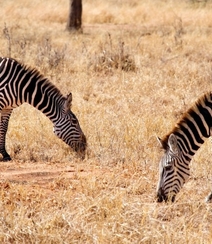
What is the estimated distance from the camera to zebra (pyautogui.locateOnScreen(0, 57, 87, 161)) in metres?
8.41

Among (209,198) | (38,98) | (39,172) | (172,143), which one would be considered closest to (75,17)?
(38,98)

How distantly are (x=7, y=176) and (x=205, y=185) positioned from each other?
232 cm

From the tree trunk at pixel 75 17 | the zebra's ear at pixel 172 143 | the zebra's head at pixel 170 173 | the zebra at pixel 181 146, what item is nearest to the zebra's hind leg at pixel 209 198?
the zebra at pixel 181 146

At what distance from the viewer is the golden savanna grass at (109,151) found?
536 centimetres

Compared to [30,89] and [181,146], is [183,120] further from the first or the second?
[30,89]

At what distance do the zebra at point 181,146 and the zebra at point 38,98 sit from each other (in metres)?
2.32

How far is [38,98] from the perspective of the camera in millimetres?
8461

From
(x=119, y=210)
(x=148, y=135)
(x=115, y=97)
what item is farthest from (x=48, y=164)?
(x=115, y=97)

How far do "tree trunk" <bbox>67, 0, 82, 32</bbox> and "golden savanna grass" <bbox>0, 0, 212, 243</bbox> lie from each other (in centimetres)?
180

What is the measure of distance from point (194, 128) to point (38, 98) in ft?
9.22

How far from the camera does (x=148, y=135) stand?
29.2 ft

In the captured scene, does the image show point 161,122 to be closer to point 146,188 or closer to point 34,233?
point 146,188

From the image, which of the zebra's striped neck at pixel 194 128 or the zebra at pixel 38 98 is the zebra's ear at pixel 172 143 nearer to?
the zebra's striped neck at pixel 194 128

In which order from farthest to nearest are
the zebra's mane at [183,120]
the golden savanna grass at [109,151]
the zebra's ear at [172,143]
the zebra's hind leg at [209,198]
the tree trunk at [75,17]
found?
the tree trunk at [75,17], the zebra's hind leg at [209,198], the zebra's mane at [183,120], the zebra's ear at [172,143], the golden savanna grass at [109,151]
